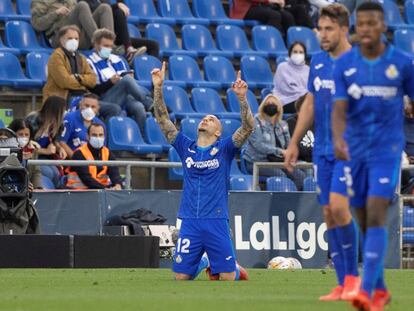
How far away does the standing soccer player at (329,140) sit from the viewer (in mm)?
11016

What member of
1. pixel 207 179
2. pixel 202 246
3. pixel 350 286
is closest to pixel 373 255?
pixel 350 286

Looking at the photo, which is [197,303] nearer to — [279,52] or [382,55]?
[382,55]

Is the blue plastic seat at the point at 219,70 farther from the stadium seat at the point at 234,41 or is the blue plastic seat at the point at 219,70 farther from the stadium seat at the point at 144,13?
the stadium seat at the point at 144,13

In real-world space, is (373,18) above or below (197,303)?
above

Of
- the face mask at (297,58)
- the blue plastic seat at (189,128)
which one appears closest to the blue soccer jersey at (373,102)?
the blue plastic seat at (189,128)

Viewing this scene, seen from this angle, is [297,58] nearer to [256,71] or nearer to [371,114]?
[256,71]

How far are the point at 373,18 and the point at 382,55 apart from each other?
0.36 m

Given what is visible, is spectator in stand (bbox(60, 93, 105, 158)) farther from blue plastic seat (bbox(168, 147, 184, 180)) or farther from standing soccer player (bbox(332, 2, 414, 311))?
standing soccer player (bbox(332, 2, 414, 311))

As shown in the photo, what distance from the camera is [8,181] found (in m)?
16.8

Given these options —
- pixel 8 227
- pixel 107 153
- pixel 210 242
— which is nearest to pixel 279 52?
pixel 107 153

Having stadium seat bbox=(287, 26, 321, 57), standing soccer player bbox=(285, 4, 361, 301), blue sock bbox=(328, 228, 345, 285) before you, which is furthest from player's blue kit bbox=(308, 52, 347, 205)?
stadium seat bbox=(287, 26, 321, 57)

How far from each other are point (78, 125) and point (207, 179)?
512cm

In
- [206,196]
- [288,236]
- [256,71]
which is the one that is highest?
[256,71]

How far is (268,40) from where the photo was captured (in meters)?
25.2
